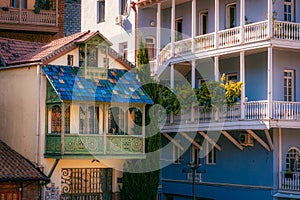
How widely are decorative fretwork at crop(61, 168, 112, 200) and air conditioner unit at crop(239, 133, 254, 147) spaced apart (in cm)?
647

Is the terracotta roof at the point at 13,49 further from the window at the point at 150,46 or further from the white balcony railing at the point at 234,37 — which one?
the window at the point at 150,46

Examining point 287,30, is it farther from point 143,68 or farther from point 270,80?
point 143,68

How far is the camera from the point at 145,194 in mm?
33312

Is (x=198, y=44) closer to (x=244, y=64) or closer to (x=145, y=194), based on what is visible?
(x=244, y=64)

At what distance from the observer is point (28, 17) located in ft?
140

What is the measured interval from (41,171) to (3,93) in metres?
4.06

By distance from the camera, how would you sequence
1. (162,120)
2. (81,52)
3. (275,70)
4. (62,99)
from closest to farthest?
(62,99) < (81,52) < (275,70) < (162,120)

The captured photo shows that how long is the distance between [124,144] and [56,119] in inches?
117

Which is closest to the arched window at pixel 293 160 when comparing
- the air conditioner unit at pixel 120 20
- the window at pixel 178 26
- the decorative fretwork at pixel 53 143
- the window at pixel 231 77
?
the window at pixel 231 77

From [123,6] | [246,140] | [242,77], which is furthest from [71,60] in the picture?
[123,6]

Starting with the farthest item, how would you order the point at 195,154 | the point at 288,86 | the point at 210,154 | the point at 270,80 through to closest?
the point at 195,154, the point at 210,154, the point at 288,86, the point at 270,80

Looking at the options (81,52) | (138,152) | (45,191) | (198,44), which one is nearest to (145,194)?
(138,152)

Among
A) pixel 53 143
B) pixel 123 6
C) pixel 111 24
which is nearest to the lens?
pixel 53 143

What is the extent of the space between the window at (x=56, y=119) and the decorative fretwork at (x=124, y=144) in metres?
1.79
